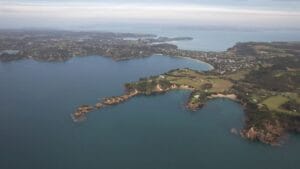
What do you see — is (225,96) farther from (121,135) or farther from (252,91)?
(121,135)

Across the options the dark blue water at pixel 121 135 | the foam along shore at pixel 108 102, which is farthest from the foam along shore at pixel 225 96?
the foam along shore at pixel 108 102

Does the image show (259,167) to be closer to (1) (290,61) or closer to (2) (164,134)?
(2) (164,134)

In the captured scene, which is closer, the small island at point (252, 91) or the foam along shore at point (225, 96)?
the small island at point (252, 91)

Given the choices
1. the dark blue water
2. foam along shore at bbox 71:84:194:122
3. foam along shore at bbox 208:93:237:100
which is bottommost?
the dark blue water

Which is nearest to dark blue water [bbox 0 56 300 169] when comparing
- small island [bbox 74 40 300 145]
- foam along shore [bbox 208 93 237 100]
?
foam along shore [bbox 208 93 237 100]

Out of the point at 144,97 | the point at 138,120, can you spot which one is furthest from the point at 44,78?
the point at 138,120

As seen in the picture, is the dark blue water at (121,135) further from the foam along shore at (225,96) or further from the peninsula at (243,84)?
the peninsula at (243,84)

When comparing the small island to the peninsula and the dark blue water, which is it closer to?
the peninsula

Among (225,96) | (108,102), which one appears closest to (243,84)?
(225,96)
